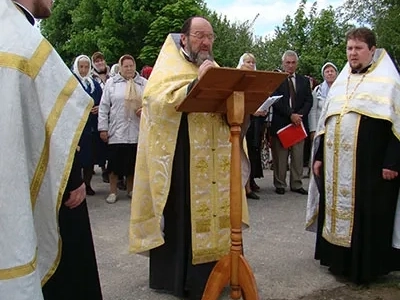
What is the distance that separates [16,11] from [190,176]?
76.1 inches

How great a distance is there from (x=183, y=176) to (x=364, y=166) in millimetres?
1437

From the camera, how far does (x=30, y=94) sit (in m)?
2.33

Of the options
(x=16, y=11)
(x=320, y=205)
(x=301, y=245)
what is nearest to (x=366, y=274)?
(x=320, y=205)

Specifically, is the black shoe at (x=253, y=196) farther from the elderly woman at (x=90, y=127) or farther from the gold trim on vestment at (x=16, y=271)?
the gold trim on vestment at (x=16, y=271)

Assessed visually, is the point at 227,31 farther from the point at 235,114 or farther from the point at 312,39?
the point at 235,114

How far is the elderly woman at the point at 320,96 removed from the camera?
8.61m

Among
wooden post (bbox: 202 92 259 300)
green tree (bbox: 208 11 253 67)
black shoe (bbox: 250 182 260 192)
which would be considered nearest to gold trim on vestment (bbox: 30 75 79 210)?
wooden post (bbox: 202 92 259 300)

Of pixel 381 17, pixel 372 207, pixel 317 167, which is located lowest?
pixel 372 207

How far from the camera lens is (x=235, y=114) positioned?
10.8 feet

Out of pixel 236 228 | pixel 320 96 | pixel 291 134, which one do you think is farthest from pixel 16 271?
pixel 320 96

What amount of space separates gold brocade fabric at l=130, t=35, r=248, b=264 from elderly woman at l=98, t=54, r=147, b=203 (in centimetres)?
320

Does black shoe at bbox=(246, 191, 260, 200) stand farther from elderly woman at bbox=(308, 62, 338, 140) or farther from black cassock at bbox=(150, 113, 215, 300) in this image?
black cassock at bbox=(150, 113, 215, 300)

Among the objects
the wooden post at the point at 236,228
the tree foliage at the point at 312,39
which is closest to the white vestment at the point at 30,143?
the wooden post at the point at 236,228

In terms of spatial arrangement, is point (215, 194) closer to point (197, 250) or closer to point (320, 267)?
point (197, 250)
